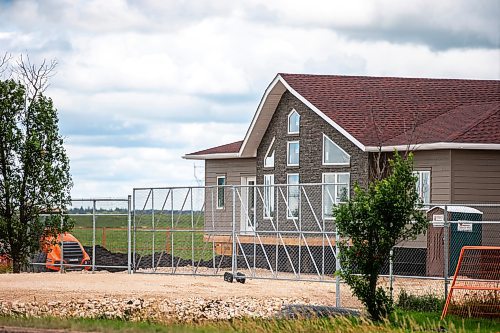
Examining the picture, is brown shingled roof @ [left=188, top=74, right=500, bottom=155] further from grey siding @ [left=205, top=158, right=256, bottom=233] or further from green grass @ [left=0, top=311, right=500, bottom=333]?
green grass @ [left=0, top=311, right=500, bottom=333]

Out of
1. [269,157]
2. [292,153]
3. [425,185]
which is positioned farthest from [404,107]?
[425,185]

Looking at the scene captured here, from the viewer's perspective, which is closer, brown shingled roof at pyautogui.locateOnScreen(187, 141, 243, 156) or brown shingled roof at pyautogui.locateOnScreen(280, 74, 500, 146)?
brown shingled roof at pyautogui.locateOnScreen(280, 74, 500, 146)

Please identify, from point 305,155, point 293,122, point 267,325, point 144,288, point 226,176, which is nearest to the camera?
point 267,325

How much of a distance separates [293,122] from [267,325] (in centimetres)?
2101

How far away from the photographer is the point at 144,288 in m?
26.0

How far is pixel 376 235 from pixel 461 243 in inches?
424

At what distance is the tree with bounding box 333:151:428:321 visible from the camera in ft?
66.6

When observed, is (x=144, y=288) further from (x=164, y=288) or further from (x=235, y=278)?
(x=235, y=278)

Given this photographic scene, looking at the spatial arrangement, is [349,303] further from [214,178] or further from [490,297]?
[214,178]

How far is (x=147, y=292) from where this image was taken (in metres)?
24.9

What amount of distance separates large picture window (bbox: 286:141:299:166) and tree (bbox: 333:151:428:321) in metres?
18.5

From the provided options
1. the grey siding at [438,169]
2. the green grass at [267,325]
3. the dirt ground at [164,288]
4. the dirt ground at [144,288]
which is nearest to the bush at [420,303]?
the dirt ground at [164,288]

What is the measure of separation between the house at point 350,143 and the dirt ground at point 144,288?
113 inches

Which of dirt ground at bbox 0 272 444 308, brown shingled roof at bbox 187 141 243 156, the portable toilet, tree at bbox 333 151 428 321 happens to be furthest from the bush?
brown shingled roof at bbox 187 141 243 156
